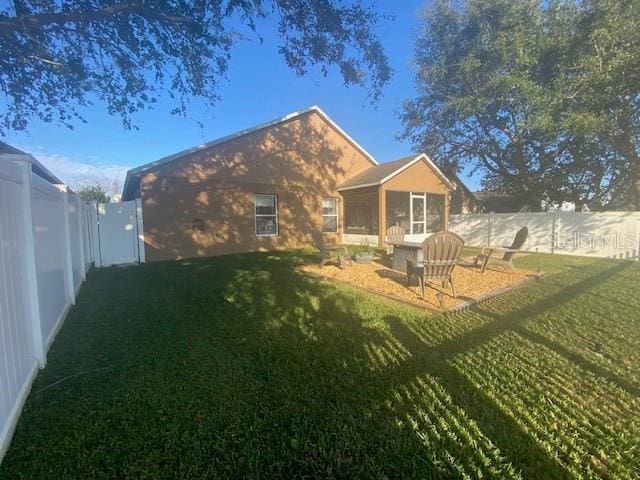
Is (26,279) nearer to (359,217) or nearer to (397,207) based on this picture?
(359,217)

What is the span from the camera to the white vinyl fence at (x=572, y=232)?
36.7 ft

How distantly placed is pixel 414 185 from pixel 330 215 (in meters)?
4.46

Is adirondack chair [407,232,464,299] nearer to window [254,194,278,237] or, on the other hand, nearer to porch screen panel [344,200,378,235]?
window [254,194,278,237]

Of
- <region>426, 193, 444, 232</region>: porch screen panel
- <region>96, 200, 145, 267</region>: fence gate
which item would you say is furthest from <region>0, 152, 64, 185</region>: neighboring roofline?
<region>426, 193, 444, 232</region>: porch screen panel

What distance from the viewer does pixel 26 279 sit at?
2.85 metres

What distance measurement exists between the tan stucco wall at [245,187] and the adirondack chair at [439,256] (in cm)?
920

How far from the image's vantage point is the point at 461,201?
2462 centimetres

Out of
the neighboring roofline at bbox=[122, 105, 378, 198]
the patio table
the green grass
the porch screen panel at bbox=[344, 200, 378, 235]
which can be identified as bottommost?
the green grass

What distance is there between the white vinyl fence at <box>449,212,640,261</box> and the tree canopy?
3.90 metres

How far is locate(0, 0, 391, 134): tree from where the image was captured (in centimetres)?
600

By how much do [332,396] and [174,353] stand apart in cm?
203

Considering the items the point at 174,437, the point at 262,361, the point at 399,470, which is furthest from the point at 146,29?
the point at 399,470

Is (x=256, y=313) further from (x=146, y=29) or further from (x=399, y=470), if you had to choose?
(x=146, y=29)

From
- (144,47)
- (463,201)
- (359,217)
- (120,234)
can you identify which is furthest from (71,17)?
(463,201)
